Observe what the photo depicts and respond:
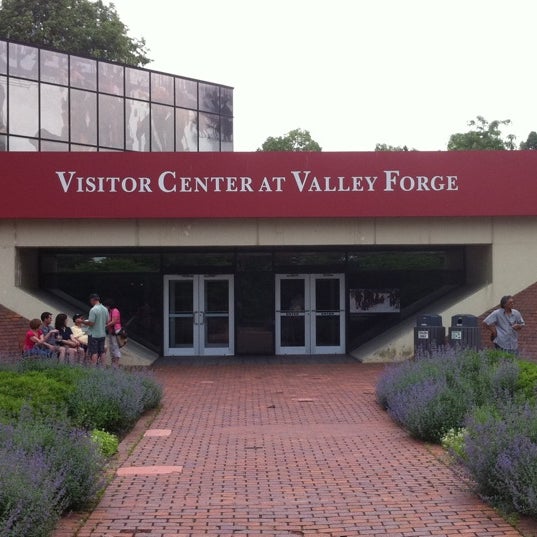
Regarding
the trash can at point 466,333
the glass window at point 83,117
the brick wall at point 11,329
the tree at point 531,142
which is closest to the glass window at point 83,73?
the glass window at point 83,117

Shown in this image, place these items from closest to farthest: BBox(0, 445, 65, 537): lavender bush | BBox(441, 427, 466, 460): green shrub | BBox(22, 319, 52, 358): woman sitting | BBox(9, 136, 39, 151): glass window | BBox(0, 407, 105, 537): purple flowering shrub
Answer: BBox(0, 445, 65, 537): lavender bush < BBox(0, 407, 105, 537): purple flowering shrub < BBox(441, 427, 466, 460): green shrub < BBox(22, 319, 52, 358): woman sitting < BBox(9, 136, 39, 151): glass window

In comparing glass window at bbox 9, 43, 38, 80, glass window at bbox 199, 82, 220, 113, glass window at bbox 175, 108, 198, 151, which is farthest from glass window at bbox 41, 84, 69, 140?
glass window at bbox 199, 82, 220, 113

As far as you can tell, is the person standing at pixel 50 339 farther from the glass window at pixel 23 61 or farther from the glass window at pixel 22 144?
the glass window at pixel 23 61

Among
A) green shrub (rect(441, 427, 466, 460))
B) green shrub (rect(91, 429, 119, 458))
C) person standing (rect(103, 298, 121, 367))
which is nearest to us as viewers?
green shrub (rect(441, 427, 466, 460))

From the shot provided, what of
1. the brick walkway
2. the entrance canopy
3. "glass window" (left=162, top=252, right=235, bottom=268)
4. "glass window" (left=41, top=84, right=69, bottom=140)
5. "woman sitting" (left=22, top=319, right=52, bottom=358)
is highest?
"glass window" (left=41, top=84, right=69, bottom=140)

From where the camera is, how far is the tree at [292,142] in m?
80.8

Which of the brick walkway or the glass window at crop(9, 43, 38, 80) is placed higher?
the glass window at crop(9, 43, 38, 80)

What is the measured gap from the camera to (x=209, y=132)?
4391cm

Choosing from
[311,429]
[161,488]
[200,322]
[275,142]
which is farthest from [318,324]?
[275,142]

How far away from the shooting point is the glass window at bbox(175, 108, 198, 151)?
139ft

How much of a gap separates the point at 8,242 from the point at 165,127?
22.6 metres

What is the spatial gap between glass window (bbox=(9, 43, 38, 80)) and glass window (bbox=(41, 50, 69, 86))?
1.21 ft

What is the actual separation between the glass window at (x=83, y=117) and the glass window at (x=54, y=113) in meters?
0.38

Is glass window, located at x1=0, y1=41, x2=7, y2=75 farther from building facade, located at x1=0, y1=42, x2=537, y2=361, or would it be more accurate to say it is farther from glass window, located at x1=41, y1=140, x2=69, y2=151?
building facade, located at x1=0, y1=42, x2=537, y2=361
